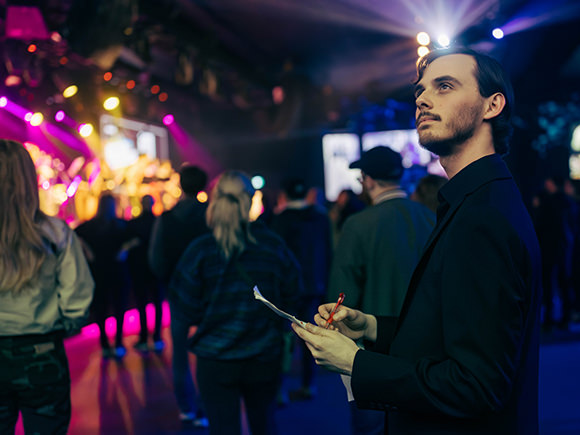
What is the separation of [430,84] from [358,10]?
867 centimetres

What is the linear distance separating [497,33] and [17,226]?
544cm

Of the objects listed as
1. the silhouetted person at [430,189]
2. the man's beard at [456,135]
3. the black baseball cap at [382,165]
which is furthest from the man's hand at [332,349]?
the silhouetted person at [430,189]

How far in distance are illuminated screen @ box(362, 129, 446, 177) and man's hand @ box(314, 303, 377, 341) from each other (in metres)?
12.0

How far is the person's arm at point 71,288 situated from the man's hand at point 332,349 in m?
1.37

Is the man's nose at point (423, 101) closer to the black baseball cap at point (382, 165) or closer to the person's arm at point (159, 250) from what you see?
the black baseball cap at point (382, 165)

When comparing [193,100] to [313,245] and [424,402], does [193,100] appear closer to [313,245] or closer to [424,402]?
[313,245]

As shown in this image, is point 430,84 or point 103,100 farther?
point 103,100

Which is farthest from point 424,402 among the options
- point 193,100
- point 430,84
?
point 193,100

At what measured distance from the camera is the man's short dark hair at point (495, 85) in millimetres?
1201

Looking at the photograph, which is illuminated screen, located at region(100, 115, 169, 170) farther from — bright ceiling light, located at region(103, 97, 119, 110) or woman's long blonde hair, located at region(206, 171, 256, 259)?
woman's long blonde hair, located at region(206, 171, 256, 259)

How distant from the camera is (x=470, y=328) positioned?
3.31ft

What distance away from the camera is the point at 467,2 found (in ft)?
25.0

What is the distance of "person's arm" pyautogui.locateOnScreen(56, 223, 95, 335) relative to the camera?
2.23 metres

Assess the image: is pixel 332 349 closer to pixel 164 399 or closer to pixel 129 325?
pixel 164 399
